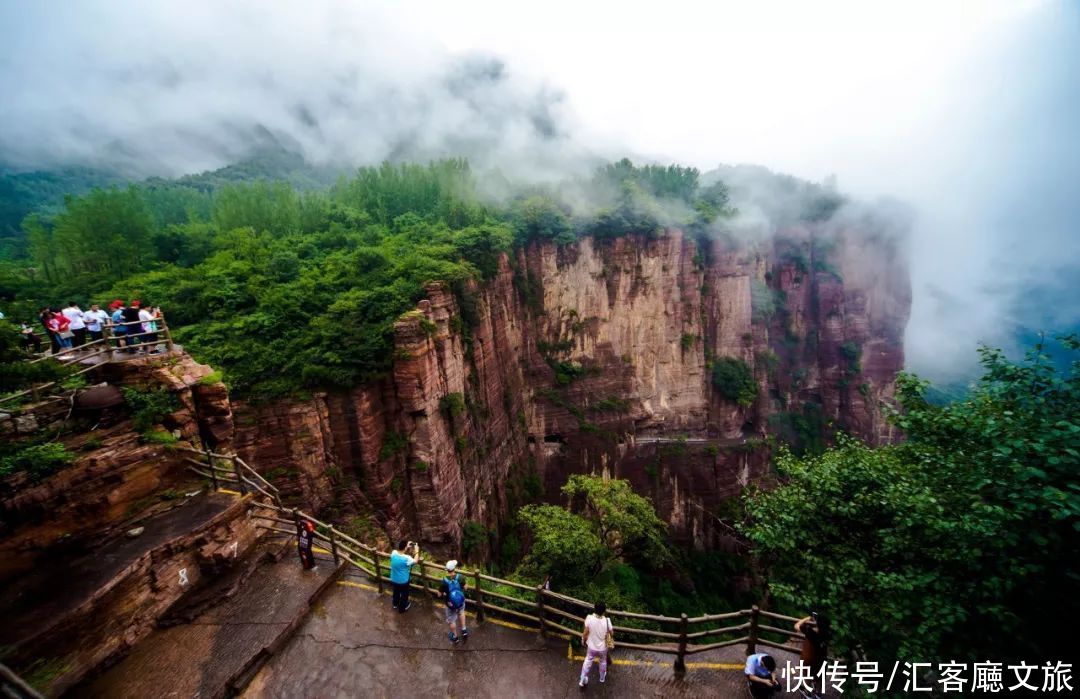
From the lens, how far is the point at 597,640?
24.0ft

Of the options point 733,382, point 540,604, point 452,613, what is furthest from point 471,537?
point 733,382

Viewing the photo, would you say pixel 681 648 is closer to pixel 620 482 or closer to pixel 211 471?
pixel 211 471

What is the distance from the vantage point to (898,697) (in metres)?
5.50

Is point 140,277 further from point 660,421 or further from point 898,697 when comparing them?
point 660,421

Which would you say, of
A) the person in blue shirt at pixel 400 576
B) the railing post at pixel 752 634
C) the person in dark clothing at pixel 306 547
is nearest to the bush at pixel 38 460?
the person in dark clothing at pixel 306 547

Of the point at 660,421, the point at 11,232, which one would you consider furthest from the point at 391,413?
the point at 11,232

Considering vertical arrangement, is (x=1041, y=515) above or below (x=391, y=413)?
above

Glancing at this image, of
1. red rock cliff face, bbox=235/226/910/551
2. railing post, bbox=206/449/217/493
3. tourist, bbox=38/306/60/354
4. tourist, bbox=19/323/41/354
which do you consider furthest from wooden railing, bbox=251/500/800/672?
tourist, bbox=19/323/41/354

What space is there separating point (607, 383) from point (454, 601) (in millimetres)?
34094

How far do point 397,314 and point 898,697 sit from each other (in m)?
20.0

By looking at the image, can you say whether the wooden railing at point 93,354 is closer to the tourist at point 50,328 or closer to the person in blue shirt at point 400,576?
the tourist at point 50,328

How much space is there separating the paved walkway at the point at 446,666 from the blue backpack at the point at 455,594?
1016mm

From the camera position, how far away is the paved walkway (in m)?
7.66

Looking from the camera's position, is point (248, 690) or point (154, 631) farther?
point (154, 631)
